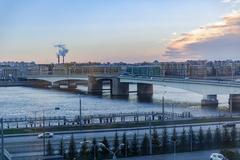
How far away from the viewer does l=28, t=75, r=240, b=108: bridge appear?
517 inches

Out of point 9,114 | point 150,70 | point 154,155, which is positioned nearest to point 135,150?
point 154,155

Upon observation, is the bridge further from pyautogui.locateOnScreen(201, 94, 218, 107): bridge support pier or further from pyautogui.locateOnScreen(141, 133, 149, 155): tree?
pyautogui.locateOnScreen(141, 133, 149, 155): tree

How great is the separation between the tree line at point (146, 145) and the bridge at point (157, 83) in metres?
6.48

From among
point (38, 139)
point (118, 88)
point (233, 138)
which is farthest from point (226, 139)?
point (118, 88)

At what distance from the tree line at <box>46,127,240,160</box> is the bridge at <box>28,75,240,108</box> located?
6477mm

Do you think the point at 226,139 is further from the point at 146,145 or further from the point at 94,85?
the point at 94,85

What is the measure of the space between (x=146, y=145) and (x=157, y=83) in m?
11.3

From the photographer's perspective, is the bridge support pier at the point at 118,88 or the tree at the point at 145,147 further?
the bridge support pier at the point at 118,88

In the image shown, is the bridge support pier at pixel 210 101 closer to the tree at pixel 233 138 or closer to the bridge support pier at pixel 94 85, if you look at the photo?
the bridge support pier at pixel 94 85

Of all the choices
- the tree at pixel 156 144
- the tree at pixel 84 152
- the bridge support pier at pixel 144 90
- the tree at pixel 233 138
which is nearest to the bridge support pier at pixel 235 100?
the bridge support pier at pixel 144 90

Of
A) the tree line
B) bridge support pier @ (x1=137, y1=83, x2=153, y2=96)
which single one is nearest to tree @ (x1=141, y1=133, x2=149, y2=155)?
the tree line

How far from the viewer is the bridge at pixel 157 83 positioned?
13.1 metres

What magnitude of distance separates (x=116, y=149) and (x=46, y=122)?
14.4 ft

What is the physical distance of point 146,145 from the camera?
5316mm
